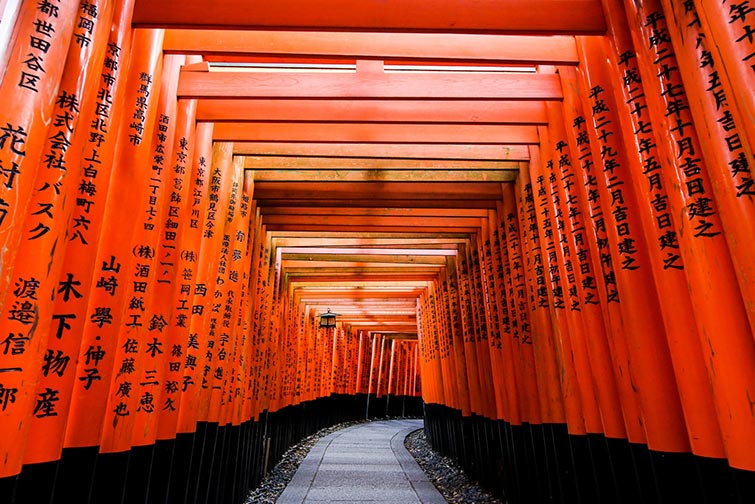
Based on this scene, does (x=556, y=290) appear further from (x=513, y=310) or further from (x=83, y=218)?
(x=83, y=218)

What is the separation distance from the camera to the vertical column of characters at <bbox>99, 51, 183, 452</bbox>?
2.93 metres

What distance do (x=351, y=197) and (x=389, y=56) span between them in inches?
113

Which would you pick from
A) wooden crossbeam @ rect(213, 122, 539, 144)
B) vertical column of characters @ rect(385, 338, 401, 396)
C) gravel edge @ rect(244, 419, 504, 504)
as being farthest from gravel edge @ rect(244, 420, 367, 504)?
vertical column of characters @ rect(385, 338, 401, 396)

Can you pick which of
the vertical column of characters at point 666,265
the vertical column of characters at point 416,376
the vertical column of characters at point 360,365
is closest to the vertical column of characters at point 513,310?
the vertical column of characters at point 666,265

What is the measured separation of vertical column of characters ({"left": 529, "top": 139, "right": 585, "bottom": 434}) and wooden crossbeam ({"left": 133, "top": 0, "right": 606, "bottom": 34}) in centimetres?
145

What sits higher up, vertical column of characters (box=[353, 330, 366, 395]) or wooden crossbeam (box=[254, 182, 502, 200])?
wooden crossbeam (box=[254, 182, 502, 200])

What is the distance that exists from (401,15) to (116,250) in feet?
7.59

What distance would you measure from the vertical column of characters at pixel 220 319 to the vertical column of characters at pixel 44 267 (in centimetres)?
221

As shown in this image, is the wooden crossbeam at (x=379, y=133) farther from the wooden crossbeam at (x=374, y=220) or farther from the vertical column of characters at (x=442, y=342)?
the vertical column of characters at (x=442, y=342)

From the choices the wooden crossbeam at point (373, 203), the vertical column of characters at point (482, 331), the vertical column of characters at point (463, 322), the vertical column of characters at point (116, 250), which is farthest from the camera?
the vertical column of characters at point (463, 322)

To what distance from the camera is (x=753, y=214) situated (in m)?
1.84

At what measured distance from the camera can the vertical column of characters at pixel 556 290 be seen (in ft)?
13.2

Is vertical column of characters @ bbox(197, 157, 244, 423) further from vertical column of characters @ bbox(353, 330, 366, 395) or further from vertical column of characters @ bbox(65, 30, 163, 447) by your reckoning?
vertical column of characters @ bbox(353, 330, 366, 395)

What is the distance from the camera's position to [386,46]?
3.74 meters
